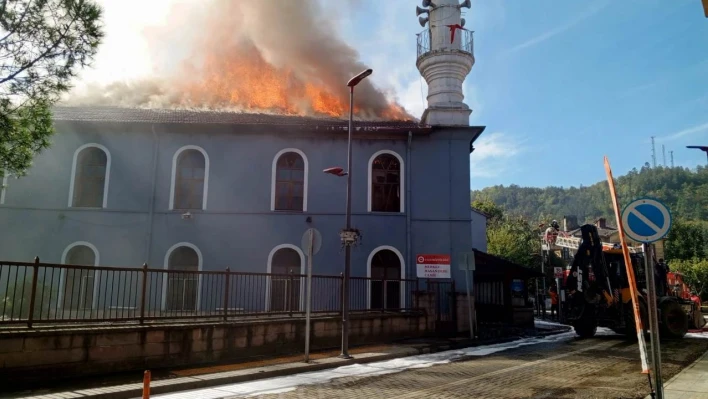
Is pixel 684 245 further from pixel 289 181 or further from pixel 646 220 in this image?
pixel 646 220

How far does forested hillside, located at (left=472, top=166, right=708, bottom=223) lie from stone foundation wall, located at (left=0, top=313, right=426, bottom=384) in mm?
81924

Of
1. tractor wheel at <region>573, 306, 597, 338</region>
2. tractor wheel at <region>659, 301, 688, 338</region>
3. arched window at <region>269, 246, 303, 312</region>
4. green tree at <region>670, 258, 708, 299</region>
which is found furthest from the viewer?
green tree at <region>670, 258, 708, 299</region>

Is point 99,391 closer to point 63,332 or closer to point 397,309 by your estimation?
point 63,332

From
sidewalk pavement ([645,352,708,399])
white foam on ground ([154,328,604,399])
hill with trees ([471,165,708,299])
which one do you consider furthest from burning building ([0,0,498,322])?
sidewalk pavement ([645,352,708,399])

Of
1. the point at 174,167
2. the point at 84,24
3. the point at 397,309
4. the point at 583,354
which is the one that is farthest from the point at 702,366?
the point at 174,167

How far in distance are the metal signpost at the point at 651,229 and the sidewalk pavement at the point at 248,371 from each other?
6466 mm

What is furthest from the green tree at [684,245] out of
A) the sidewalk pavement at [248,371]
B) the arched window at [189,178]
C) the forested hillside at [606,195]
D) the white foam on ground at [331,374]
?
the arched window at [189,178]

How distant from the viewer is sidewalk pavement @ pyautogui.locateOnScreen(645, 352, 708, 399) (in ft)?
25.1

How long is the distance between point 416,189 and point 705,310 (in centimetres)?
3272

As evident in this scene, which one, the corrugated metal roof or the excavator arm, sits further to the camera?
the corrugated metal roof

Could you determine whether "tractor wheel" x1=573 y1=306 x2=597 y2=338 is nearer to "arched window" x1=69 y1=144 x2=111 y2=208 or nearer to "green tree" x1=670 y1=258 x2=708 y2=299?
"arched window" x1=69 y1=144 x2=111 y2=208

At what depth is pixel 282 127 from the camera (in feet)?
63.4

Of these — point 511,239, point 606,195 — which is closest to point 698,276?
point 511,239

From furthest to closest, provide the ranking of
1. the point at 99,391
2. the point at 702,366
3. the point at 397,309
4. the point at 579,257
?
the point at 579,257 < the point at 397,309 < the point at 702,366 < the point at 99,391
